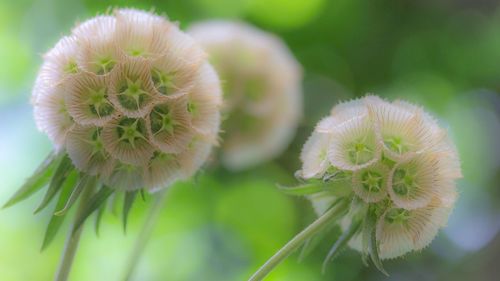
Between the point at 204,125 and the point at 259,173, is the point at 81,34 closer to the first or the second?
the point at 204,125

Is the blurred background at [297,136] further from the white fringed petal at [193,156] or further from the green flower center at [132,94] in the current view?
the green flower center at [132,94]

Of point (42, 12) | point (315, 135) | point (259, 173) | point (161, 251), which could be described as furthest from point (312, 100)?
point (315, 135)

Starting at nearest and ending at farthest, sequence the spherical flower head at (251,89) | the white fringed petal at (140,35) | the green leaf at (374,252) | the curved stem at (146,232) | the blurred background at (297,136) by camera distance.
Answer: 1. the green leaf at (374,252)
2. the white fringed petal at (140,35)
3. the curved stem at (146,232)
4. the spherical flower head at (251,89)
5. the blurred background at (297,136)

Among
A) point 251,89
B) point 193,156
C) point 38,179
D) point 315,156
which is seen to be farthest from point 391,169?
point 251,89

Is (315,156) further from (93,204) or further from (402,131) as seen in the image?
(93,204)

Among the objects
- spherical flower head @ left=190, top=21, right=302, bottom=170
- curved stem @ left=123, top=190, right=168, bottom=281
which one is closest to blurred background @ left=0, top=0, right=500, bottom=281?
spherical flower head @ left=190, top=21, right=302, bottom=170

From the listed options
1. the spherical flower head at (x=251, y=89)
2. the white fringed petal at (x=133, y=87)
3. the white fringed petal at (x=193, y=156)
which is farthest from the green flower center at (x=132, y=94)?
the spherical flower head at (x=251, y=89)
